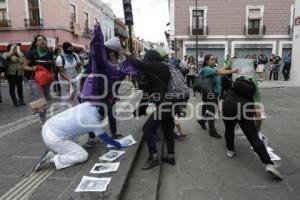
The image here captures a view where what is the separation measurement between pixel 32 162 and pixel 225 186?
256 cm

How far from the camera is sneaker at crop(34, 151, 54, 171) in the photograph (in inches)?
159

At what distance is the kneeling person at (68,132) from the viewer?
407cm

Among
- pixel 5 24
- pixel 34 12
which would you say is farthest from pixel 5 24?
pixel 34 12

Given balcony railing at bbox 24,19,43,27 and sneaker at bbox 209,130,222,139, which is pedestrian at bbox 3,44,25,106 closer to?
sneaker at bbox 209,130,222,139

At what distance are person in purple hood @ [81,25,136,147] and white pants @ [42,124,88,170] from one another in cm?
65

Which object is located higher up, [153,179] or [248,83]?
[248,83]

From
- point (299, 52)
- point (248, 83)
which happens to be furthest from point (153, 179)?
point (299, 52)

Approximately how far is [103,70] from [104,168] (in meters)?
1.34

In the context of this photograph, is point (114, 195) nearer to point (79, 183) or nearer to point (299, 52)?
point (79, 183)

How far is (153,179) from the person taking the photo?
13.2 ft

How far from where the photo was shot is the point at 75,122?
4105 mm

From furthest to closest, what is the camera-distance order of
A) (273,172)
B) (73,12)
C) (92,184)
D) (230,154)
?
(73,12) → (230,154) → (273,172) → (92,184)

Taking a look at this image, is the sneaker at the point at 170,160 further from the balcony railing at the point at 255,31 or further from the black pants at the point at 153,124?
the balcony railing at the point at 255,31

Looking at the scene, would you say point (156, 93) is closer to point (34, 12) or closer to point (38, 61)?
point (38, 61)
